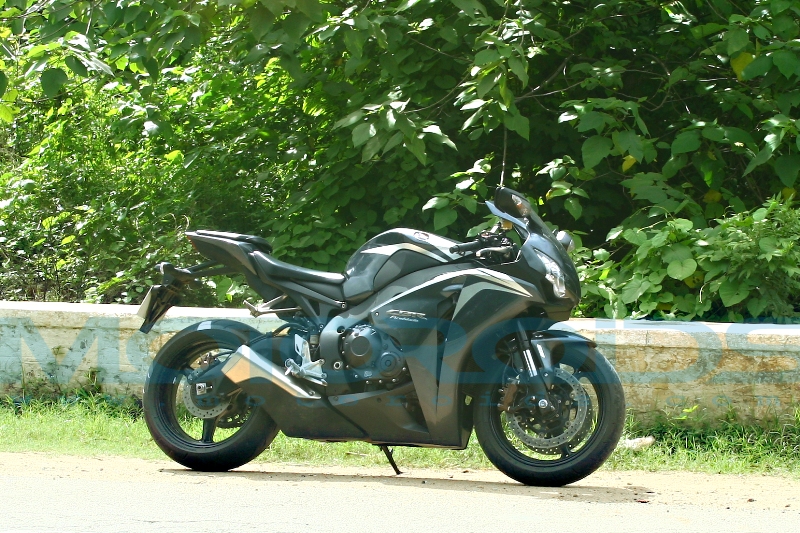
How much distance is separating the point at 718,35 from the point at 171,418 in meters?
4.99

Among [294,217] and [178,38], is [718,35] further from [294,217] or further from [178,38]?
[178,38]

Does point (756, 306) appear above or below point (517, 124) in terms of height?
below

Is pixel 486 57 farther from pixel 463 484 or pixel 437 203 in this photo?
pixel 463 484

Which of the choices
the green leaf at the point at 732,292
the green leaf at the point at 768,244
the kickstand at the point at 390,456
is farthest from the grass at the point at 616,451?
the green leaf at the point at 768,244

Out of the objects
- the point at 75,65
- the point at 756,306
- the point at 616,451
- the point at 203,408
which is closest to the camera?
the point at 203,408

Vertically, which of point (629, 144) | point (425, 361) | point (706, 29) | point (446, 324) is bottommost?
point (425, 361)

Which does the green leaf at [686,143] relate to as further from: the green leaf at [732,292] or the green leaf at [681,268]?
the green leaf at [732,292]

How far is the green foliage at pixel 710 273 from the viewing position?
6.47m

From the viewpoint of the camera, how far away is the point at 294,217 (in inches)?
312

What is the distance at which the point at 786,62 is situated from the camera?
6.75 m

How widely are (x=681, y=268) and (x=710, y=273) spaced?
0.18 metres

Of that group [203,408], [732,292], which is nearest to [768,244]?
[732,292]

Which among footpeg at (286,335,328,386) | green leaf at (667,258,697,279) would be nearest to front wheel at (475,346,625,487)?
footpeg at (286,335,328,386)

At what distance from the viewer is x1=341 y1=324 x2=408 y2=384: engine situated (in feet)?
16.0
